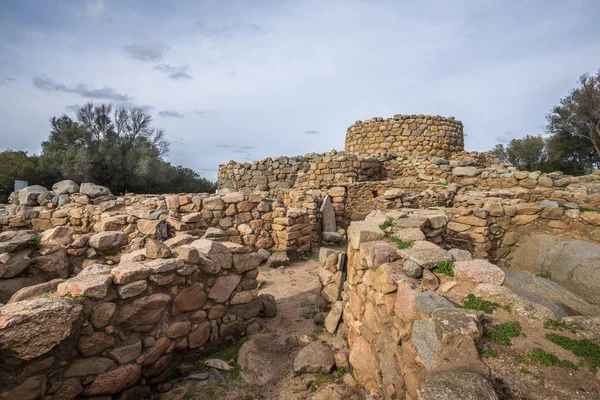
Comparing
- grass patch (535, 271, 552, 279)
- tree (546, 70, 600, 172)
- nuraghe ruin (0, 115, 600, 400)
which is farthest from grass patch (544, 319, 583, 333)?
tree (546, 70, 600, 172)

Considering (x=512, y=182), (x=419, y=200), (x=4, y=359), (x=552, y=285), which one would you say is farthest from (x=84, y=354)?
(x=512, y=182)

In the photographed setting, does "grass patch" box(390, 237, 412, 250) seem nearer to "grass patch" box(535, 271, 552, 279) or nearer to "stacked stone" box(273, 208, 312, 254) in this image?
"grass patch" box(535, 271, 552, 279)

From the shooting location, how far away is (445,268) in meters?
2.84

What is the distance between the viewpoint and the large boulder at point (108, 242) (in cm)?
455

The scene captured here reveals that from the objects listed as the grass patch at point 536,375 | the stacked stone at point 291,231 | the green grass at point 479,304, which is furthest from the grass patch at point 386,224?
the stacked stone at point 291,231

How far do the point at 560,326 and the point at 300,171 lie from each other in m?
11.0

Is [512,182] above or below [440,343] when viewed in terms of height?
above

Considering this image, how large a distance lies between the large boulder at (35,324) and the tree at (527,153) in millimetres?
27760

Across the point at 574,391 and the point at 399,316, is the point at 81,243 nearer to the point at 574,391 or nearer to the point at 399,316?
the point at 399,316

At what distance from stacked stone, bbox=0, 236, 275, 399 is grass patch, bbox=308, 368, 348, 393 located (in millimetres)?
1197

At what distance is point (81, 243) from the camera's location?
14.9ft

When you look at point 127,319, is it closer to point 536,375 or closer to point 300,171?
point 536,375

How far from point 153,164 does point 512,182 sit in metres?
15.0

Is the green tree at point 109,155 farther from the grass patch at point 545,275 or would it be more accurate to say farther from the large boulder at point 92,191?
the grass patch at point 545,275
